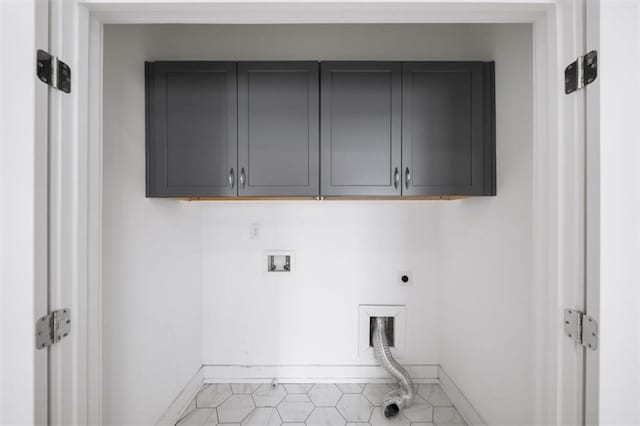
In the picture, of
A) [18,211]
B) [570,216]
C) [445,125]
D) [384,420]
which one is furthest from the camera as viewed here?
[384,420]

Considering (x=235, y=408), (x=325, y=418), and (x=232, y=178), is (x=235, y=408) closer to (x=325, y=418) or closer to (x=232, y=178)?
(x=325, y=418)

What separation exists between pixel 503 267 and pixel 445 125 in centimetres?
77

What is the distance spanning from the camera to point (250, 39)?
1.97 m

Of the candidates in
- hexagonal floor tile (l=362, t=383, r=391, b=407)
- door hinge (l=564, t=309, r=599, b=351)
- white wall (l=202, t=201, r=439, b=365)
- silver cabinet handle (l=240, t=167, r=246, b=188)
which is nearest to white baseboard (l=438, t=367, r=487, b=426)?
white wall (l=202, t=201, r=439, b=365)

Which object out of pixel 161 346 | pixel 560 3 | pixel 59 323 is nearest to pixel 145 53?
pixel 59 323

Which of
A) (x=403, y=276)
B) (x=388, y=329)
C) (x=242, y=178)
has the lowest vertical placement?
(x=388, y=329)

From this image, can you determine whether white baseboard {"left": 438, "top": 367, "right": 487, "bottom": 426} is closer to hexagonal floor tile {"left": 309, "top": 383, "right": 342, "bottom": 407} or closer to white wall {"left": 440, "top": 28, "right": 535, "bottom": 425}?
white wall {"left": 440, "top": 28, "right": 535, "bottom": 425}

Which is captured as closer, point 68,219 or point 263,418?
point 68,219

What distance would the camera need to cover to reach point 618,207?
0.81 m

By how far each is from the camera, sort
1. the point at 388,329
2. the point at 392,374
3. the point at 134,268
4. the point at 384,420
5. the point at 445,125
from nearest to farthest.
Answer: the point at 134,268, the point at 445,125, the point at 384,420, the point at 392,374, the point at 388,329

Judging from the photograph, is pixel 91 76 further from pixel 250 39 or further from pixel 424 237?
pixel 424 237

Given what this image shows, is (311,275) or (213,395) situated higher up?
(311,275)

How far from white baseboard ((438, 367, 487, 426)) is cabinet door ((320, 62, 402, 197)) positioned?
4.39 ft

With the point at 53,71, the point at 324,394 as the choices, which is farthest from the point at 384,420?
the point at 53,71
